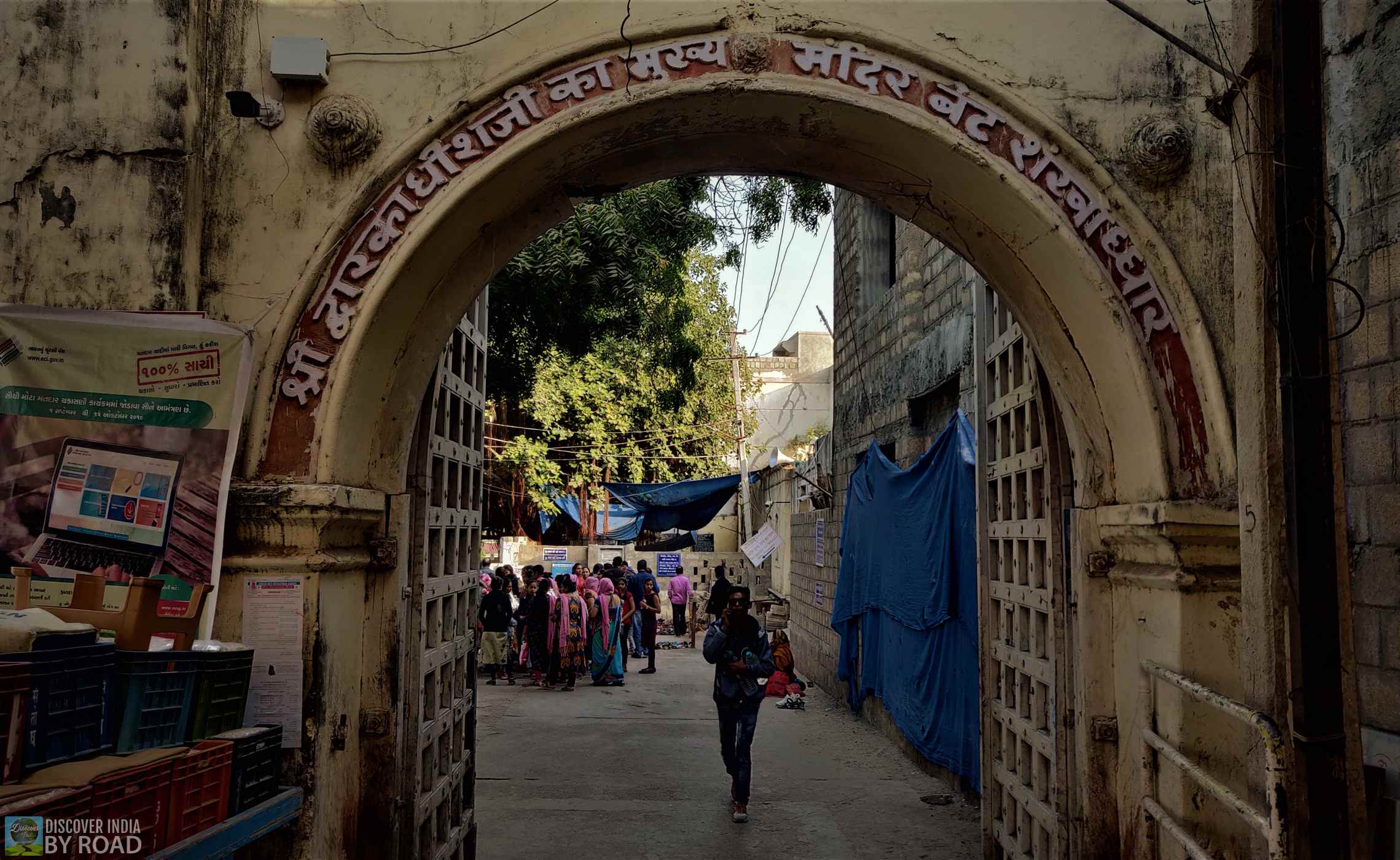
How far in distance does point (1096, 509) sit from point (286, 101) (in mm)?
3701

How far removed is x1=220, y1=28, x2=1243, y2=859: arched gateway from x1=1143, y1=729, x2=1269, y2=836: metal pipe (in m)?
0.12

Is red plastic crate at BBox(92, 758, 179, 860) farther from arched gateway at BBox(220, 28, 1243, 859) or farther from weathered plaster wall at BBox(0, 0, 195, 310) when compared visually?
weathered plaster wall at BBox(0, 0, 195, 310)

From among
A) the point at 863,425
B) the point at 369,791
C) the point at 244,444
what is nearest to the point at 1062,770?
the point at 369,791

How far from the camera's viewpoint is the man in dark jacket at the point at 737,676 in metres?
7.50

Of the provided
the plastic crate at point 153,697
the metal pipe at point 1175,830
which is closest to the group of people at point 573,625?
the metal pipe at point 1175,830

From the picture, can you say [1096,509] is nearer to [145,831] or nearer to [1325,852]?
[1325,852]

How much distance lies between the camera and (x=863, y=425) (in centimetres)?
1167

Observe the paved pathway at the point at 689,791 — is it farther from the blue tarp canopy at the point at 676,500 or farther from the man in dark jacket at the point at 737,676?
the blue tarp canopy at the point at 676,500

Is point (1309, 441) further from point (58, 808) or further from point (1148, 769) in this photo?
point (58, 808)

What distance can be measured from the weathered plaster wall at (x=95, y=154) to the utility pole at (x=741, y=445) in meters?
15.4

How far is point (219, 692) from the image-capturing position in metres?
3.49

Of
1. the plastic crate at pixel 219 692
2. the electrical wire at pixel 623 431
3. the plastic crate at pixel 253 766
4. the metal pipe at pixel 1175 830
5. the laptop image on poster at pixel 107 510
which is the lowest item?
the metal pipe at pixel 1175 830

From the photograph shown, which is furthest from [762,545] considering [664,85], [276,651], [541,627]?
[276,651]

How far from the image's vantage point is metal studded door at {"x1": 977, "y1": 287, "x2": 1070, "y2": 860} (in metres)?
5.00
